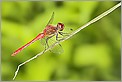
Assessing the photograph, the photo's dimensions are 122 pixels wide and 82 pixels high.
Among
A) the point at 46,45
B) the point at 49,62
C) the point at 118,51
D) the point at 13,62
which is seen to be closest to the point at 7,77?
the point at 13,62

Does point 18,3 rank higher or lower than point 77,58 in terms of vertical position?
higher

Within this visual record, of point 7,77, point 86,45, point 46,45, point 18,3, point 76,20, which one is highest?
point 18,3

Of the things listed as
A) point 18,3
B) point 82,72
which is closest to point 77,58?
point 82,72

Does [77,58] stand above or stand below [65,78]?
above

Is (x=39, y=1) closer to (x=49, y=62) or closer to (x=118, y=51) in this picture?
(x=49, y=62)

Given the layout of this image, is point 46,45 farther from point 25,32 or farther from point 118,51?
point 118,51

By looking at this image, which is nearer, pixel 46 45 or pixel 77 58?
pixel 46 45
